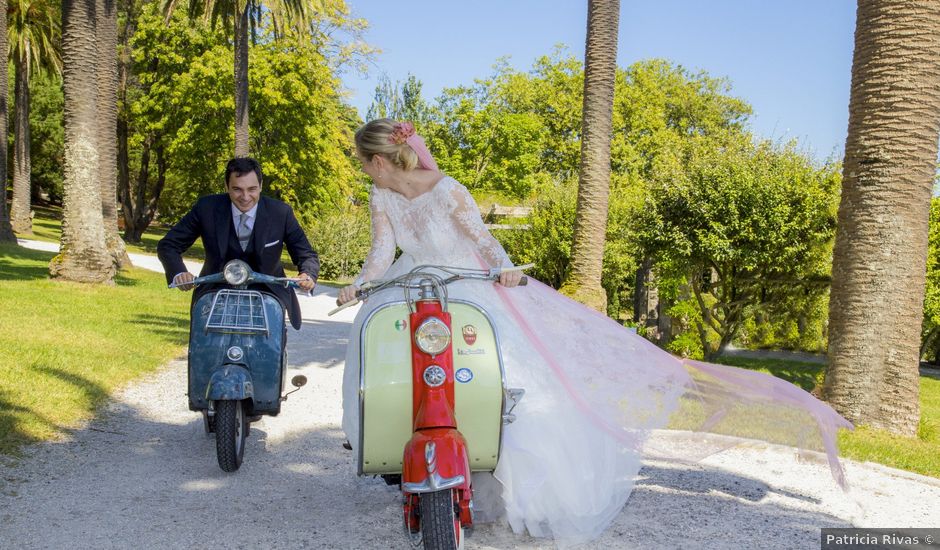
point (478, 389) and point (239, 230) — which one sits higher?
point (239, 230)

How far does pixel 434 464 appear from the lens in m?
3.17

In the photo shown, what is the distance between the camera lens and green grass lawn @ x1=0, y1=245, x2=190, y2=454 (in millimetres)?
6297

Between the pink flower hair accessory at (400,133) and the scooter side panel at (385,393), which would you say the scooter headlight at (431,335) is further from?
the pink flower hair accessory at (400,133)

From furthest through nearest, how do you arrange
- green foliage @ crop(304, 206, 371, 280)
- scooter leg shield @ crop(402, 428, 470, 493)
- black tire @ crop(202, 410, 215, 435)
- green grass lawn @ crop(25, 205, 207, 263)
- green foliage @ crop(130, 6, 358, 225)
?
1. green foliage @ crop(130, 6, 358, 225)
2. green grass lawn @ crop(25, 205, 207, 263)
3. green foliage @ crop(304, 206, 371, 280)
4. black tire @ crop(202, 410, 215, 435)
5. scooter leg shield @ crop(402, 428, 470, 493)

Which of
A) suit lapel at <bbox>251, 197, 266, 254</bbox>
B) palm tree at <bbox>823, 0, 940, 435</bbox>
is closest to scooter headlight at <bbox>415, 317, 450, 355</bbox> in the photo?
suit lapel at <bbox>251, 197, 266, 254</bbox>

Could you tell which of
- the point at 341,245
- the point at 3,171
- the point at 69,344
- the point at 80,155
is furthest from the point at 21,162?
the point at 69,344

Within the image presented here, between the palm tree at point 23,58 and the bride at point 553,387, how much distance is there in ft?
110

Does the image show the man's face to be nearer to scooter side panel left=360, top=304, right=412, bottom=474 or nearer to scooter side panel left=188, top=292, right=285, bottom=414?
scooter side panel left=188, top=292, right=285, bottom=414

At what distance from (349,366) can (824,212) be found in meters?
10.2

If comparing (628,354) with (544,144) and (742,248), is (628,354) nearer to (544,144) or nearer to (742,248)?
(742,248)

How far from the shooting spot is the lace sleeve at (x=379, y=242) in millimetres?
4121

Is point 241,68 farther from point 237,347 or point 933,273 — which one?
point 237,347

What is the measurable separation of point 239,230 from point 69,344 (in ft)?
16.7

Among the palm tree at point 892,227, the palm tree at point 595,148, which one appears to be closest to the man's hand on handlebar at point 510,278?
the palm tree at point 892,227
